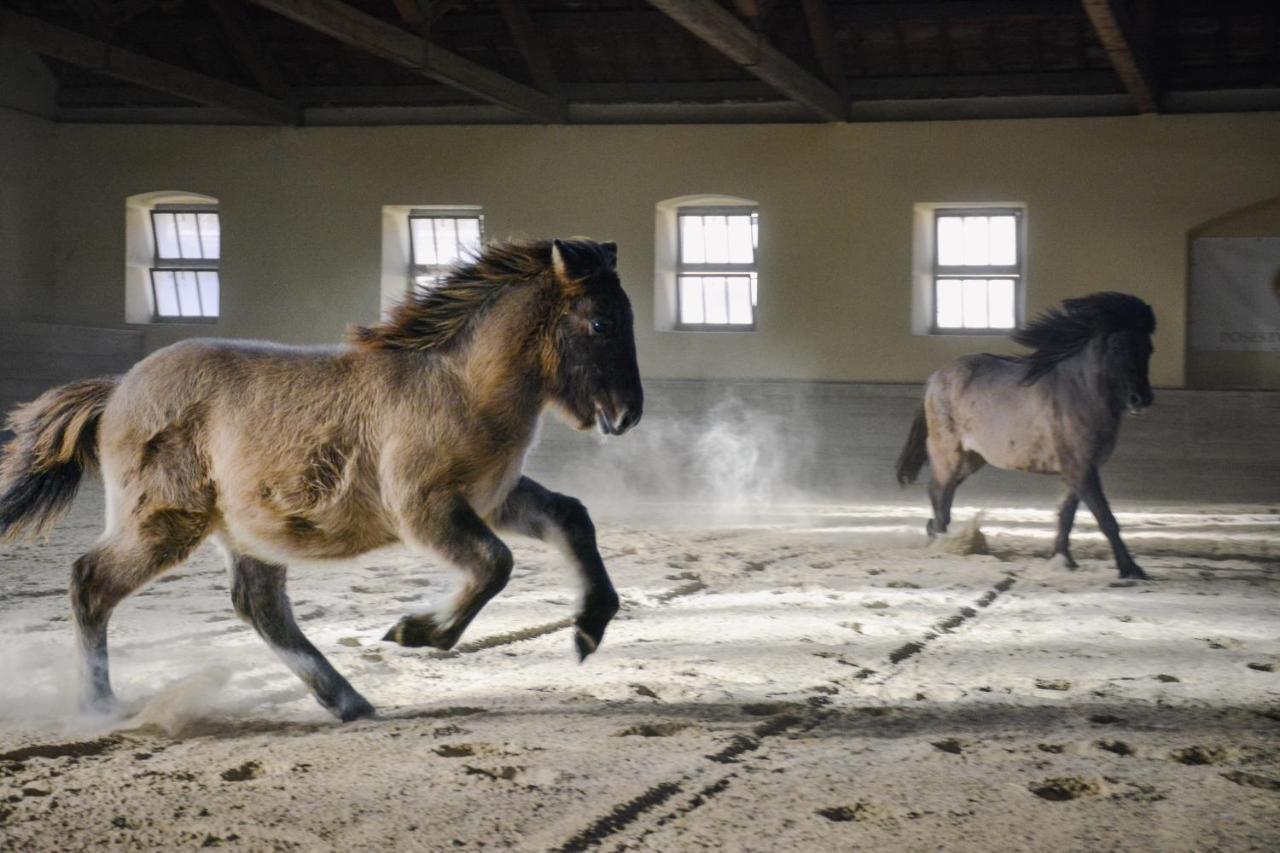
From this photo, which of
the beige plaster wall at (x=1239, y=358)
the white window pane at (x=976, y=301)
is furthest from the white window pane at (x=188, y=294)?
the beige plaster wall at (x=1239, y=358)

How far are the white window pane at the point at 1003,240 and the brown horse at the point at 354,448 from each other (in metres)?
10.5

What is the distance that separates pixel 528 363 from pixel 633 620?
2.07 meters

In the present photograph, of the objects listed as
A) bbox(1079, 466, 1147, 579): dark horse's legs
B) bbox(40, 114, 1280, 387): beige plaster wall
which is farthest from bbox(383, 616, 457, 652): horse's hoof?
bbox(40, 114, 1280, 387): beige plaster wall

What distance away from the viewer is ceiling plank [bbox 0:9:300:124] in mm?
11461

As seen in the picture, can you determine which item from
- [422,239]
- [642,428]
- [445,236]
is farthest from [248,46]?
[642,428]

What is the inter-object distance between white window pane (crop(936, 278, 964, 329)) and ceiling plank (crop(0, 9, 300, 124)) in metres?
7.17

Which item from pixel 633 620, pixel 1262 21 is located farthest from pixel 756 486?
pixel 633 620

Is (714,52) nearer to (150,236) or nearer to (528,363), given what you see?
(150,236)

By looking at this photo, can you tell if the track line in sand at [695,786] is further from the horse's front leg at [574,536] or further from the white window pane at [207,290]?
the white window pane at [207,290]

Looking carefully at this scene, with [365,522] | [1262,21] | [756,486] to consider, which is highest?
[1262,21]

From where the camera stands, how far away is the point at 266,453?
3.34m

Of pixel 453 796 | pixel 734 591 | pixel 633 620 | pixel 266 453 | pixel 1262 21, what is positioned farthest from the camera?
pixel 1262 21

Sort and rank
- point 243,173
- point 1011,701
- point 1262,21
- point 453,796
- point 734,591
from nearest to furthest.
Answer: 1. point 453,796
2. point 1011,701
3. point 734,591
4. point 1262,21
5. point 243,173

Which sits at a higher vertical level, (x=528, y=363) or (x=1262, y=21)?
(x=1262, y=21)
